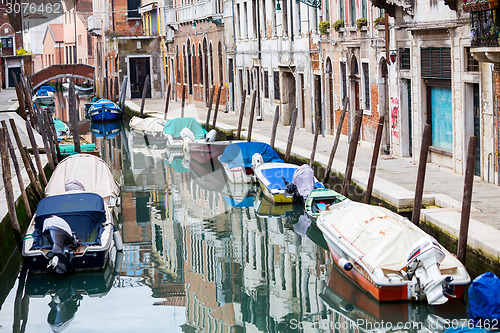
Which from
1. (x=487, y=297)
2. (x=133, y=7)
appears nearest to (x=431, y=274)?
(x=487, y=297)

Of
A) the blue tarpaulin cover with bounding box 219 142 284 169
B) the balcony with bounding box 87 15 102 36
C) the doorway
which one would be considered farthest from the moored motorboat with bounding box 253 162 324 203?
the balcony with bounding box 87 15 102 36

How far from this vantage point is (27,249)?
1167cm

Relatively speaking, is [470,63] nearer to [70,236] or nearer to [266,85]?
[70,236]

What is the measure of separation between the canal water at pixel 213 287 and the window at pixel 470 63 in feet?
12.1

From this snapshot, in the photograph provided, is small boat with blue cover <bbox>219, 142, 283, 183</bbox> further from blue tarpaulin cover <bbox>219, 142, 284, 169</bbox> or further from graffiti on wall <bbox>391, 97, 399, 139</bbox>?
graffiti on wall <bbox>391, 97, 399, 139</bbox>

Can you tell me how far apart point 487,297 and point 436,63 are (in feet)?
27.6

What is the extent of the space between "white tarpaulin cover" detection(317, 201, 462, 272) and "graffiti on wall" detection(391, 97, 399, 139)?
5731mm

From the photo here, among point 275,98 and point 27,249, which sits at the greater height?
point 275,98

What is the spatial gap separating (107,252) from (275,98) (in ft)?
48.9

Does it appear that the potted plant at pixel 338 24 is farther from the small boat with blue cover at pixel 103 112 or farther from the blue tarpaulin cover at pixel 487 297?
the small boat with blue cover at pixel 103 112

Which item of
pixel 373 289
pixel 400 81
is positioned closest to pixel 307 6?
pixel 400 81

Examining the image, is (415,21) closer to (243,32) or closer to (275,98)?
(275,98)

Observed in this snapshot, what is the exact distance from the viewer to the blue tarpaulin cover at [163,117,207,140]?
84.4ft

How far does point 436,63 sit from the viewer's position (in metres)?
15.5
